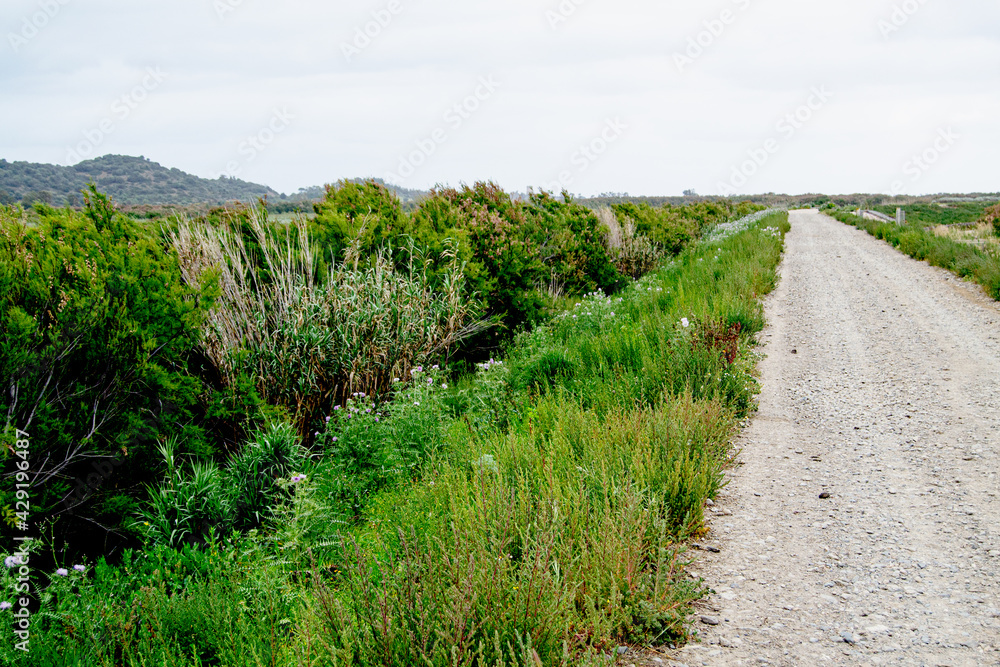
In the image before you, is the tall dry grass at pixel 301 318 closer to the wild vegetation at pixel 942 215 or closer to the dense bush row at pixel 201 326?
the dense bush row at pixel 201 326

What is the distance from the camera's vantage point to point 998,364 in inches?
256

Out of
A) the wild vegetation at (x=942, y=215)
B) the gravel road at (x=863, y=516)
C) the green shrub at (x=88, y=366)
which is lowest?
the gravel road at (x=863, y=516)

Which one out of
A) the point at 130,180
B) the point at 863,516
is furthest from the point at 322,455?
the point at 130,180

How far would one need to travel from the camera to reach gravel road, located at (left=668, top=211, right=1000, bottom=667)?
8.49ft

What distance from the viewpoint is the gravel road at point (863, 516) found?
8.49 feet

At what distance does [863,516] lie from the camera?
3.62 metres

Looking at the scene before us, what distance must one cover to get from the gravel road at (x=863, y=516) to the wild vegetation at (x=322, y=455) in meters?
0.32

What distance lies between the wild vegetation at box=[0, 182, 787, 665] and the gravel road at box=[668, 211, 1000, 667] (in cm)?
32

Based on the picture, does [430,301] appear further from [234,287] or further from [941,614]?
[941,614]

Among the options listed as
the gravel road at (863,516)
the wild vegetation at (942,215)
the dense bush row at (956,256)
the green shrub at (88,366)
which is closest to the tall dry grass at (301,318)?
the green shrub at (88,366)

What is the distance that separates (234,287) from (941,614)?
6152 mm

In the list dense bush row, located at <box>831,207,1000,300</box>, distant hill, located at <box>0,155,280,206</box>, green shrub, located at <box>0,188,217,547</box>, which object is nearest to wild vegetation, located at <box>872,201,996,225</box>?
dense bush row, located at <box>831,207,1000,300</box>

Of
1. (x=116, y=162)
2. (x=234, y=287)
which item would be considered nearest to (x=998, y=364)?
(x=234, y=287)

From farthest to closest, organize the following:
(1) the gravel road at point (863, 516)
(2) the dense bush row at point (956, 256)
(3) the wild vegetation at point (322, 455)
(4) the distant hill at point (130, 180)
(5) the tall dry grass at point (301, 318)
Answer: (4) the distant hill at point (130, 180)
(2) the dense bush row at point (956, 256)
(5) the tall dry grass at point (301, 318)
(1) the gravel road at point (863, 516)
(3) the wild vegetation at point (322, 455)
